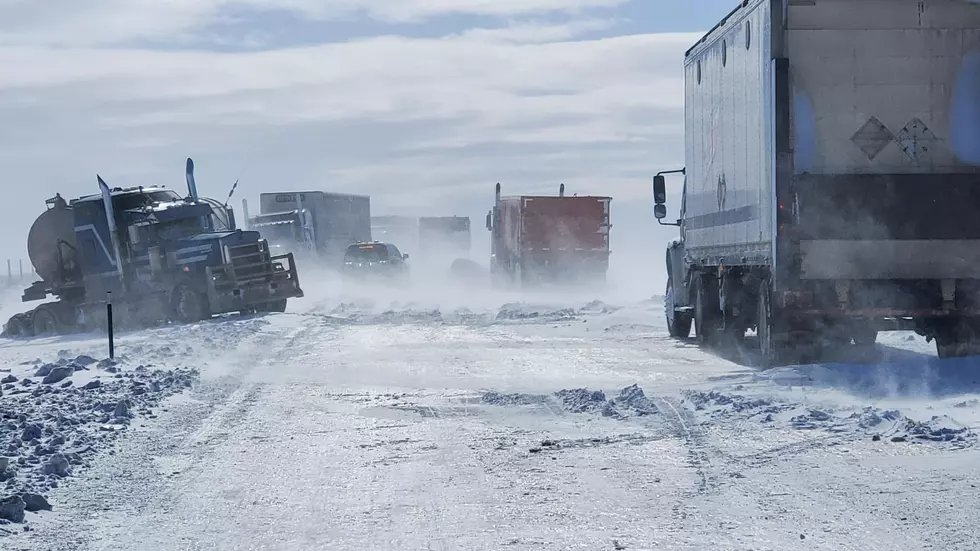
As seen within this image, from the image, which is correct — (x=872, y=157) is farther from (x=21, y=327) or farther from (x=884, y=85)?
(x=21, y=327)

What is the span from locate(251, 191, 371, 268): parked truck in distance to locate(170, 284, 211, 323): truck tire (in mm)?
20131

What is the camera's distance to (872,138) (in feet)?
50.0

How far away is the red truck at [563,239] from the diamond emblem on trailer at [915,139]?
3038 centimetres

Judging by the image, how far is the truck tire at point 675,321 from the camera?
23.9m

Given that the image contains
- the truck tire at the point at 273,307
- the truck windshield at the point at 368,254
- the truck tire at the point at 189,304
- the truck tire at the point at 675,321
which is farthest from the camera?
the truck windshield at the point at 368,254

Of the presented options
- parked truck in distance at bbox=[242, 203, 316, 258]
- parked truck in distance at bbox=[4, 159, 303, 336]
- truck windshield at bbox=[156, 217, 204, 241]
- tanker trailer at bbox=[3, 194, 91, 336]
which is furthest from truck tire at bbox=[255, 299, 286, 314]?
parked truck in distance at bbox=[242, 203, 316, 258]

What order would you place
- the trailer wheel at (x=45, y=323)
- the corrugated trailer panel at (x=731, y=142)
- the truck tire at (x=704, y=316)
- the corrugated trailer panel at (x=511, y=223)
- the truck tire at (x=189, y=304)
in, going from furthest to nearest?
the corrugated trailer panel at (x=511, y=223)
the trailer wheel at (x=45, y=323)
the truck tire at (x=189, y=304)
the truck tire at (x=704, y=316)
the corrugated trailer panel at (x=731, y=142)

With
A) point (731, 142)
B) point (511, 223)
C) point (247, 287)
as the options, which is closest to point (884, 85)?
point (731, 142)

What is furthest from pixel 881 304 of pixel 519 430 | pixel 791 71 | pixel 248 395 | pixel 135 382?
pixel 135 382

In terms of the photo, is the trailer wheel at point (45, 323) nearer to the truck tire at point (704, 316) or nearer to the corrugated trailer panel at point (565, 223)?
the corrugated trailer panel at point (565, 223)

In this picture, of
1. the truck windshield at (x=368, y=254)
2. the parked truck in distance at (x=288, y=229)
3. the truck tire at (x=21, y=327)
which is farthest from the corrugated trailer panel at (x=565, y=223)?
the truck tire at (x=21, y=327)

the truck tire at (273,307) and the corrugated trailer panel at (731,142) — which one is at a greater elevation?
the corrugated trailer panel at (731,142)

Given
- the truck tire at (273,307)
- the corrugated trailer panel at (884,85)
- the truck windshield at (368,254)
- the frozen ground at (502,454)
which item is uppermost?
the corrugated trailer panel at (884,85)

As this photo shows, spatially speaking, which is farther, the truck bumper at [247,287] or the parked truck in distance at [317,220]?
the parked truck in distance at [317,220]
